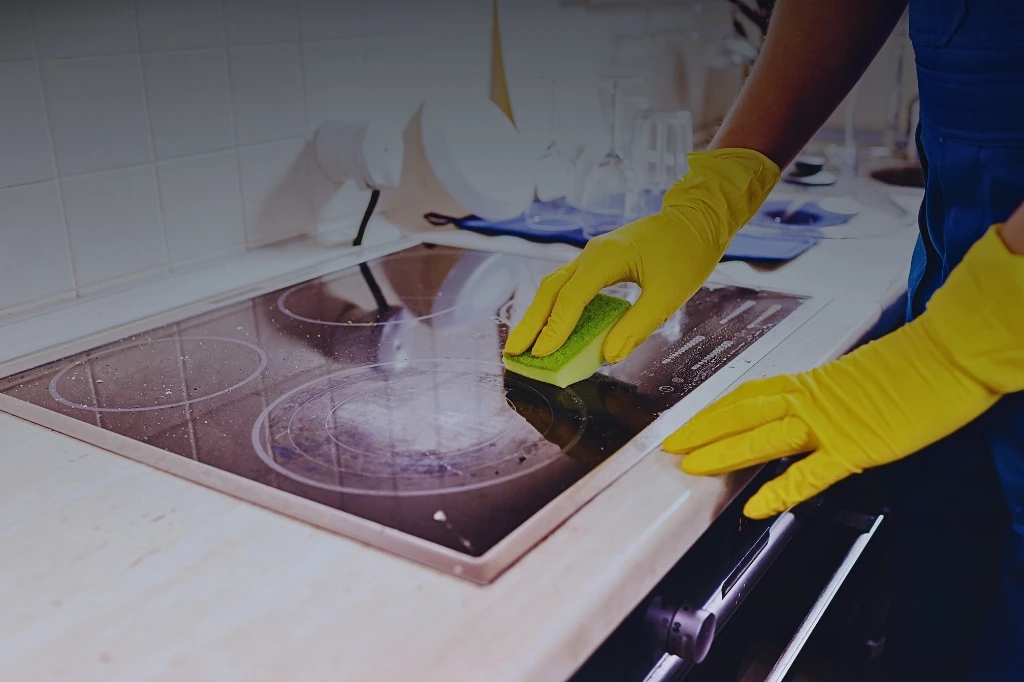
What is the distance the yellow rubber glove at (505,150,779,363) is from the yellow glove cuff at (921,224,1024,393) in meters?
0.27

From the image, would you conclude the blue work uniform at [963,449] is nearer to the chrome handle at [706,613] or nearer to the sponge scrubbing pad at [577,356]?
the chrome handle at [706,613]

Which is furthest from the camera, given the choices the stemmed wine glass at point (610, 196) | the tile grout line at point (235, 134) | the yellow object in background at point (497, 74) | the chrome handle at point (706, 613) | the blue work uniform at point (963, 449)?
the yellow object in background at point (497, 74)

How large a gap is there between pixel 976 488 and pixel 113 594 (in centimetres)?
83

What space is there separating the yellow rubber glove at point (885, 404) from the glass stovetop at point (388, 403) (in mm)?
90

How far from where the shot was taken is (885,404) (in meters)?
0.71

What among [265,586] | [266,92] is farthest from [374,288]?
[265,586]

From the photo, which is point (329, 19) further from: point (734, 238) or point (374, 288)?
point (734, 238)

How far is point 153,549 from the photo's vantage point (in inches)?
22.8

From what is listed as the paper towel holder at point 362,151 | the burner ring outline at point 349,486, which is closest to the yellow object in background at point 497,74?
the paper towel holder at point 362,151

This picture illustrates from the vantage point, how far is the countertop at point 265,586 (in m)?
0.48

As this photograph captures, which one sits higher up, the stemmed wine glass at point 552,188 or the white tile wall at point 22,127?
the white tile wall at point 22,127

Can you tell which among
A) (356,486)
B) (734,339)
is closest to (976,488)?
(734,339)

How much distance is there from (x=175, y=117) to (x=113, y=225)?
0.15 m

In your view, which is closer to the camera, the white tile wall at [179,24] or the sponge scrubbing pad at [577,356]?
the sponge scrubbing pad at [577,356]
